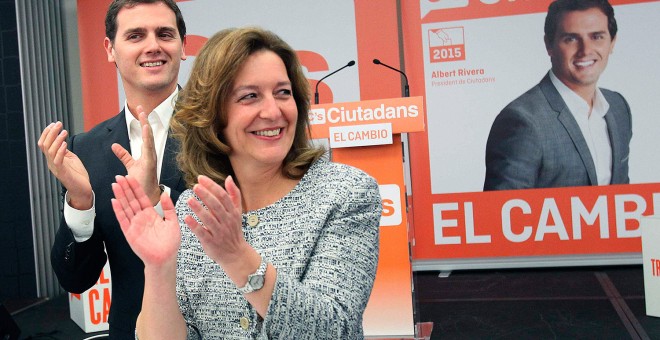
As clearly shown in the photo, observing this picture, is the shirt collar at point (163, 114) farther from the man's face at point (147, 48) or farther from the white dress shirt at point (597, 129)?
the white dress shirt at point (597, 129)

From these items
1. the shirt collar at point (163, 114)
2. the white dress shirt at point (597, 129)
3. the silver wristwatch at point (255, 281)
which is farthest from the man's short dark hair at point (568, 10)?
the silver wristwatch at point (255, 281)

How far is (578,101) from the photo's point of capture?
5891mm

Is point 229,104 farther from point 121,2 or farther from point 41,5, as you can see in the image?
point 41,5

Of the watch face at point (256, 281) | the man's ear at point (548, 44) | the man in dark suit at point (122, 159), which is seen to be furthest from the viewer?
the man's ear at point (548, 44)

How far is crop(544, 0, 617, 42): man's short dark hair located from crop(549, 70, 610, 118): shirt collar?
0.38 meters

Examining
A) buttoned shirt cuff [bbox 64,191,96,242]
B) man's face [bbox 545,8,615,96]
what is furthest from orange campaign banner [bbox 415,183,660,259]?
buttoned shirt cuff [bbox 64,191,96,242]

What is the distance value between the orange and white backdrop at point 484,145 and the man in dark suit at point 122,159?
432 centimetres

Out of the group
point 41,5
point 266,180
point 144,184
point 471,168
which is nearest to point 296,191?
point 266,180

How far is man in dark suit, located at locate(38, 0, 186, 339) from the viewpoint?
66.4 inches

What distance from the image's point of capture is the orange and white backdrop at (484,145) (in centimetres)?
581

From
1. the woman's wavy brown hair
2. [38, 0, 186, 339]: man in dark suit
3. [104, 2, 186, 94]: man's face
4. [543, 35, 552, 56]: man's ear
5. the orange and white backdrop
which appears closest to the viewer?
the woman's wavy brown hair

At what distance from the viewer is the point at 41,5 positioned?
636 cm

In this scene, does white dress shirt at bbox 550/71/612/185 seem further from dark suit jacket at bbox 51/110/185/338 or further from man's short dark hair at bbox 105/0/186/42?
dark suit jacket at bbox 51/110/185/338

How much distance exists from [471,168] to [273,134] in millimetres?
4885
